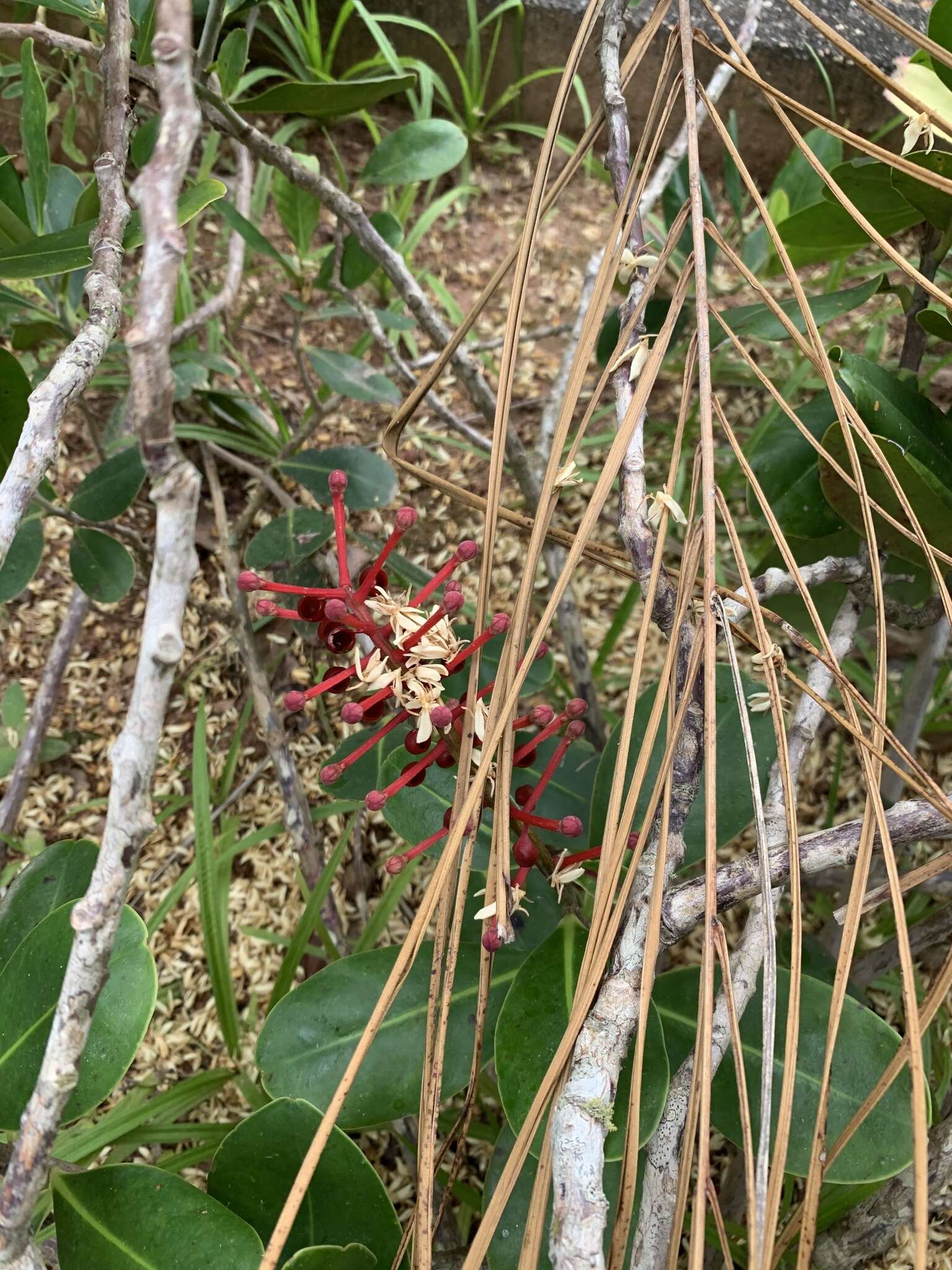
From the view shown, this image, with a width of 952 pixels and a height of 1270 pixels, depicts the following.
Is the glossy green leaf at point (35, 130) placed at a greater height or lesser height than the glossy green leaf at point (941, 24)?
lesser

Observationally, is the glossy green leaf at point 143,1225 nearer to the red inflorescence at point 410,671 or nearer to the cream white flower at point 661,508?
the red inflorescence at point 410,671

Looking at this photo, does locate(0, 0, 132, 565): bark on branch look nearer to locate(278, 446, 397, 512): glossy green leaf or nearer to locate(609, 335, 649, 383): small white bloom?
locate(609, 335, 649, 383): small white bloom

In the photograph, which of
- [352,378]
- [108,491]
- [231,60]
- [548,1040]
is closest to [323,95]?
[231,60]

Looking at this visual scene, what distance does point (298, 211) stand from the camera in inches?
51.4

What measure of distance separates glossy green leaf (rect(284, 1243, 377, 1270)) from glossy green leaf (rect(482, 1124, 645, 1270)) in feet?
0.34

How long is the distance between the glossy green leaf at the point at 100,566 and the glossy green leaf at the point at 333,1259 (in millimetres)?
744

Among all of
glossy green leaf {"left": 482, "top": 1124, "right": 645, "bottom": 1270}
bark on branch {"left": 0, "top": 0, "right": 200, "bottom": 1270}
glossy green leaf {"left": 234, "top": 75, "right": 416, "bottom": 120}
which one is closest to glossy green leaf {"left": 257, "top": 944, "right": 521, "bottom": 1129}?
glossy green leaf {"left": 482, "top": 1124, "right": 645, "bottom": 1270}

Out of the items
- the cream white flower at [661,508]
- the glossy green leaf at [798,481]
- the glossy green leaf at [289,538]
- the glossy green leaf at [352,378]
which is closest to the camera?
the cream white flower at [661,508]

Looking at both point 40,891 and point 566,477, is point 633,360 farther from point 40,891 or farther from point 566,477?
point 40,891

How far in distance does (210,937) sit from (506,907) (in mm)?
591

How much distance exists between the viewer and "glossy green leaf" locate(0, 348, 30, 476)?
2.71 ft

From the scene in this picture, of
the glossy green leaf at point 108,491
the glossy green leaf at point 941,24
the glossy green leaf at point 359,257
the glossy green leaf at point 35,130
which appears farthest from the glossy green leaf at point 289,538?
the glossy green leaf at point 941,24

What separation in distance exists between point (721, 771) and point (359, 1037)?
15.2 inches

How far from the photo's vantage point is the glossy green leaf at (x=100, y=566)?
1.08 metres
